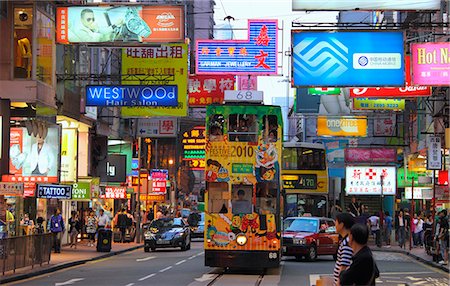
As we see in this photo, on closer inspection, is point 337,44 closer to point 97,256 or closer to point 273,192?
point 273,192

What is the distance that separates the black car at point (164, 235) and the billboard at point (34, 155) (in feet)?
20.8

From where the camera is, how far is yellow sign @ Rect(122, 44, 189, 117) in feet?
128

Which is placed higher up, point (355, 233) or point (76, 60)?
point (76, 60)

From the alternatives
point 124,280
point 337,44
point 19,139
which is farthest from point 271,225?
point 19,139

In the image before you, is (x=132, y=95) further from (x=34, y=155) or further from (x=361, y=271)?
(x=361, y=271)

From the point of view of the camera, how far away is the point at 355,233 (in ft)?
31.7

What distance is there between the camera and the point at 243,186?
24.0 metres

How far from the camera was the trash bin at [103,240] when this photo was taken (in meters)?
37.5

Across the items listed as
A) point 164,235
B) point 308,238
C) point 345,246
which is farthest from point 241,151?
point 164,235

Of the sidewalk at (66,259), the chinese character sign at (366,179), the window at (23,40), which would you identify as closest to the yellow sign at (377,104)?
Result: the chinese character sign at (366,179)

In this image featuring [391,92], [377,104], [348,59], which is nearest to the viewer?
[348,59]

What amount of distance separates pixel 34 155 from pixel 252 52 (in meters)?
10.2

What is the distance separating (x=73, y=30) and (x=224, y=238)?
10203 mm

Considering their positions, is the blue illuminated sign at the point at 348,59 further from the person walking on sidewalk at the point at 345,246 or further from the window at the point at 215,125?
the person walking on sidewalk at the point at 345,246
